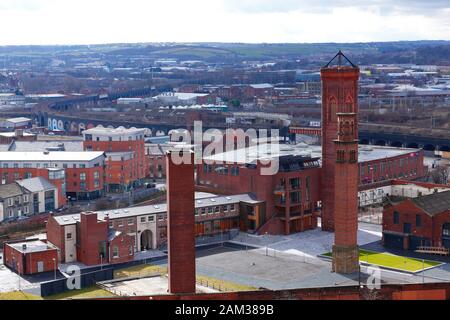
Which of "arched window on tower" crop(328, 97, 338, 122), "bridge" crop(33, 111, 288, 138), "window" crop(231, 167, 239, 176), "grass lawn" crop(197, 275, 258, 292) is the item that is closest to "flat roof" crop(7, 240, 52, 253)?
"grass lawn" crop(197, 275, 258, 292)

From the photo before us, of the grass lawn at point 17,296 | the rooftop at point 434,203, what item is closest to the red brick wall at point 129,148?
the rooftop at point 434,203

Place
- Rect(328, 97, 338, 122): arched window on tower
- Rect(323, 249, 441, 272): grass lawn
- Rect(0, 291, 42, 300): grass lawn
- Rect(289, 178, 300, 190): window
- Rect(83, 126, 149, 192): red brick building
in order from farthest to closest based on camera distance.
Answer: Rect(83, 126, 149, 192): red brick building < Rect(289, 178, 300, 190): window < Rect(328, 97, 338, 122): arched window on tower < Rect(323, 249, 441, 272): grass lawn < Rect(0, 291, 42, 300): grass lawn

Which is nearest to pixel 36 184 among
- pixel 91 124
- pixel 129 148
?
pixel 129 148

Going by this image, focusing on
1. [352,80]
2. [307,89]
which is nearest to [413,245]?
[352,80]

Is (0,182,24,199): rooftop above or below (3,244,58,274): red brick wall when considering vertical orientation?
above

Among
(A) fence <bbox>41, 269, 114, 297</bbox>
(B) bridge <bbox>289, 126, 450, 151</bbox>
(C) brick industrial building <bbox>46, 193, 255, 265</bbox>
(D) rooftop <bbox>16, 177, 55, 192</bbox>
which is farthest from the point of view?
(B) bridge <bbox>289, 126, 450, 151</bbox>

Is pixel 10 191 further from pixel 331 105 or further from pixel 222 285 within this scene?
pixel 222 285

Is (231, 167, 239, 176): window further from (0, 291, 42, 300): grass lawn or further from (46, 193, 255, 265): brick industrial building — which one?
(0, 291, 42, 300): grass lawn
